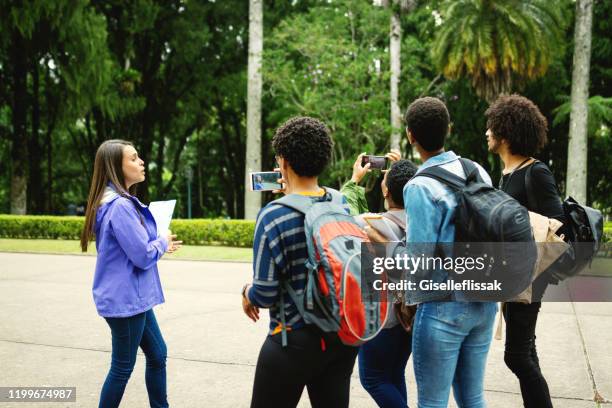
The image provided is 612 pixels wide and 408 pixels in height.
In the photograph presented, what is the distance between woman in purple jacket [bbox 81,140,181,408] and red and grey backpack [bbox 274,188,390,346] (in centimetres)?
127

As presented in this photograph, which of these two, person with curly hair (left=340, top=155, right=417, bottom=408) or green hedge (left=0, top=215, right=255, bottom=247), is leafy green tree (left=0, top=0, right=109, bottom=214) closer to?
green hedge (left=0, top=215, right=255, bottom=247)

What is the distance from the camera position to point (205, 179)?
4116cm

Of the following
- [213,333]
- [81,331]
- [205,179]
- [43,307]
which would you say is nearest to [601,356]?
[213,333]

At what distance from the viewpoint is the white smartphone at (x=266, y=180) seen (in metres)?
2.92

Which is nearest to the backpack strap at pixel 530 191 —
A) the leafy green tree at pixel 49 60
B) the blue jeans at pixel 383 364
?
the blue jeans at pixel 383 364

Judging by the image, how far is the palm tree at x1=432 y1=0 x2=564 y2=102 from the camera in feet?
58.1

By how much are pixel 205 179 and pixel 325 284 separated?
130 ft

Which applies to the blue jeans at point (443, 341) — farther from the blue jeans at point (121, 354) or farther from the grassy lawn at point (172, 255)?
the grassy lawn at point (172, 255)

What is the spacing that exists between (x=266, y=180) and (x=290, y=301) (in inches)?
32.0

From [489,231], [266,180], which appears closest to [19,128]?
[266,180]

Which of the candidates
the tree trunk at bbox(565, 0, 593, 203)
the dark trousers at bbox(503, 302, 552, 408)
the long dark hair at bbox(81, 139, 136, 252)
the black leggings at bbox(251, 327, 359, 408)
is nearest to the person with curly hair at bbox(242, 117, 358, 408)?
the black leggings at bbox(251, 327, 359, 408)

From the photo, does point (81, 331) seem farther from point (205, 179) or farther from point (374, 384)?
point (205, 179)

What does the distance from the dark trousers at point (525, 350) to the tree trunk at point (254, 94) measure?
15945 mm

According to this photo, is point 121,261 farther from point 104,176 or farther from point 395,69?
point 395,69
